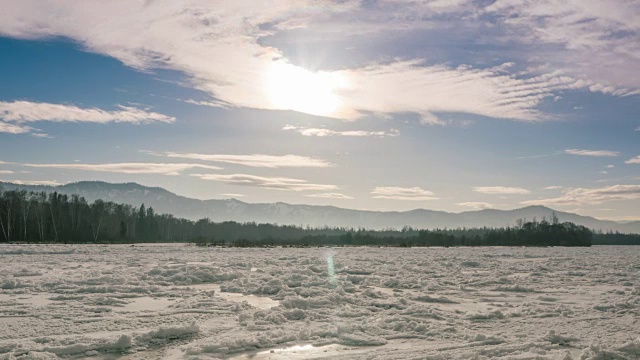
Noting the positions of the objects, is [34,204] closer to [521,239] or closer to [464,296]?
[464,296]

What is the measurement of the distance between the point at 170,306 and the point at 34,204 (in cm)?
8215

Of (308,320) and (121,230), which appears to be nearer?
(308,320)

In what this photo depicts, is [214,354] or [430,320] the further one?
[430,320]

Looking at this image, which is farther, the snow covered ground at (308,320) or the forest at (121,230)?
the forest at (121,230)

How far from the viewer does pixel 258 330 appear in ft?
30.5

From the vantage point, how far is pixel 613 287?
58.1 ft

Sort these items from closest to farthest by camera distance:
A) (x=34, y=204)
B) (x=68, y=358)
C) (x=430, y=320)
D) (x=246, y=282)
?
(x=68, y=358), (x=430, y=320), (x=246, y=282), (x=34, y=204)

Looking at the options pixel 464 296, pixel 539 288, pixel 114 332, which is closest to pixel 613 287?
pixel 539 288

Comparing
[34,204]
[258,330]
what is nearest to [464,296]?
[258,330]

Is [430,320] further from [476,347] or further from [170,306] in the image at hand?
[170,306]

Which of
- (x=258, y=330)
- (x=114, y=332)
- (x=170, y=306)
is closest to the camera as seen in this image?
(x=114, y=332)

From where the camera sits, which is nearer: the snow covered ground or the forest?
the snow covered ground

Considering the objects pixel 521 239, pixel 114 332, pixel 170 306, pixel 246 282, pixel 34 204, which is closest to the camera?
pixel 114 332

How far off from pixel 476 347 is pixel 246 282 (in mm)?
10270
